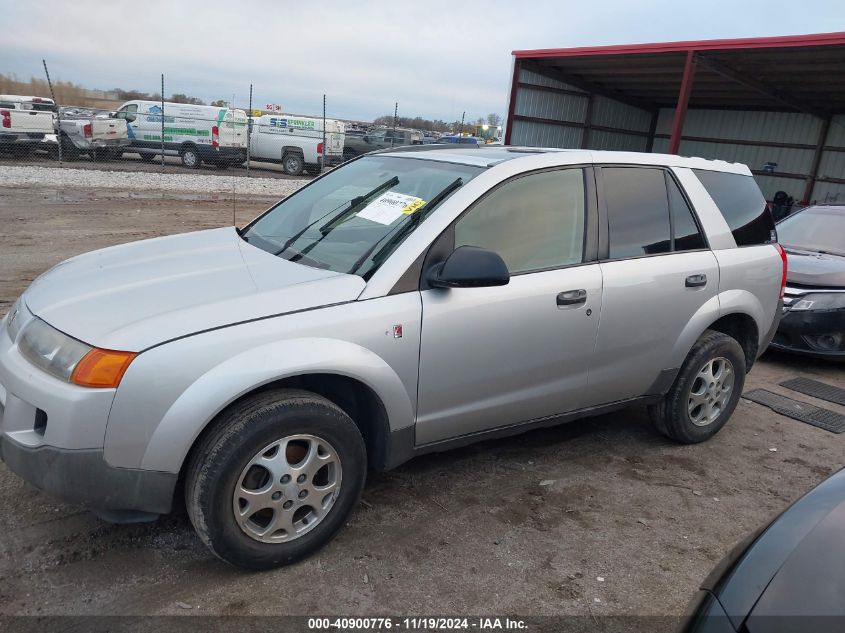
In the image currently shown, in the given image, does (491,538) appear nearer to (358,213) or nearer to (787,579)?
(787,579)

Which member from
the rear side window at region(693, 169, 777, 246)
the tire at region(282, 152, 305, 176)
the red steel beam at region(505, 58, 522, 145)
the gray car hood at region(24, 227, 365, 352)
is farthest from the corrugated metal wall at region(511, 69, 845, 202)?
the gray car hood at region(24, 227, 365, 352)

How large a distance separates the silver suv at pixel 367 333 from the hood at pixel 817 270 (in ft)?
7.20

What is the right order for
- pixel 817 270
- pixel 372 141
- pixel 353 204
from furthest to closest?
pixel 372 141 → pixel 817 270 → pixel 353 204

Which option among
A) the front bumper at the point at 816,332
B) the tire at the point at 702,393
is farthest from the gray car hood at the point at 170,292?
the front bumper at the point at 816,332

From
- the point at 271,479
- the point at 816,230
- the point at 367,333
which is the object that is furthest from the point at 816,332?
the point at 271,479

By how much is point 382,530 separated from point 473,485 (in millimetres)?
674

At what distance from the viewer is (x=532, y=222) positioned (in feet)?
11.2

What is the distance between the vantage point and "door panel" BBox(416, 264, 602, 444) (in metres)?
3.00

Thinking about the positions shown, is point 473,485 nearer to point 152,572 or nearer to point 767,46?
point 152,572

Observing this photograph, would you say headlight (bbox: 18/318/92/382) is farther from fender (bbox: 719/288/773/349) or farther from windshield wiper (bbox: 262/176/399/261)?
fender (bbox: 719/288/773/349)

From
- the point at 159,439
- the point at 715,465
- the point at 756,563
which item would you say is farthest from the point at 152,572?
the point at 715,465

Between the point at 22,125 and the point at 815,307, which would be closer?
the point at 815,307

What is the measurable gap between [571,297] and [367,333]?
1.18 metres

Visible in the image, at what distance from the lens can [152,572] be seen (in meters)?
2.72
